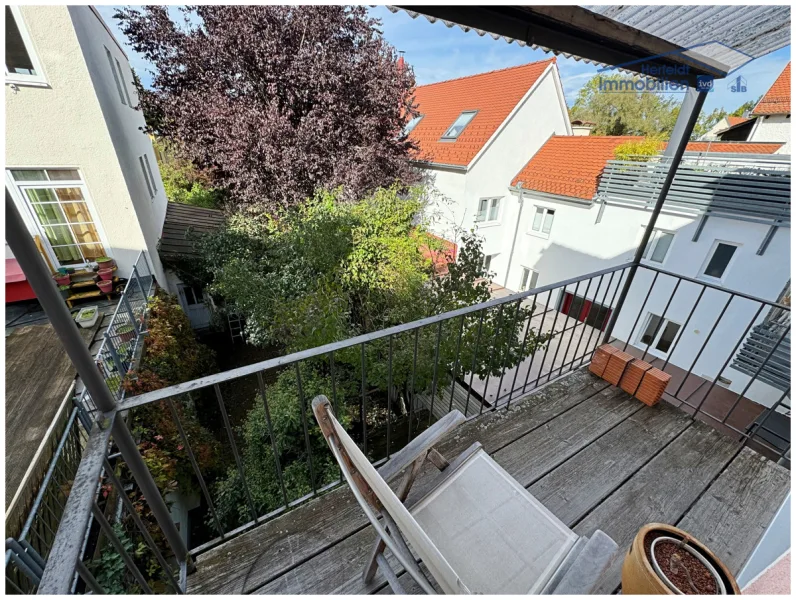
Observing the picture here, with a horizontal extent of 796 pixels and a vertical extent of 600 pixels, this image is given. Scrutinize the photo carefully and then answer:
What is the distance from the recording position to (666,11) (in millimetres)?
1459

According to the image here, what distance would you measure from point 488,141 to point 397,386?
7072 millimetres

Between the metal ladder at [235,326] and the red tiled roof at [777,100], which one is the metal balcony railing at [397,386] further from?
the red tiled roof at [777,100]

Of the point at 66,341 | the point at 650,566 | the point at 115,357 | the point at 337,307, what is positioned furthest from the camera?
the point at 337,307

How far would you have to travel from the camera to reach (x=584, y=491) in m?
1.98

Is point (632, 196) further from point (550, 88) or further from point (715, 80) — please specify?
point (715, 80)

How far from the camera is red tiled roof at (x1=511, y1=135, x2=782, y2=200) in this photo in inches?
337

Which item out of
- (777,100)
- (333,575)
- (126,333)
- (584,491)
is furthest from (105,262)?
(777,100)

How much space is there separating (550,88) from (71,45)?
10425mm

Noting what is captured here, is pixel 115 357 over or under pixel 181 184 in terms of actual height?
Answer: under

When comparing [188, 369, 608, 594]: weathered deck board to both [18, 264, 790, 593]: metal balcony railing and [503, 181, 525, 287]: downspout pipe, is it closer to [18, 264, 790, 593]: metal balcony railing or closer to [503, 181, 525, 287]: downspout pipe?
[18, 264, 790, 593]: metal balcony railing

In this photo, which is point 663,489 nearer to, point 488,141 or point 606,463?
point 606,463

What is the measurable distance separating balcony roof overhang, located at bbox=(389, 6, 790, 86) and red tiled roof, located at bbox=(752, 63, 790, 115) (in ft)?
35.9

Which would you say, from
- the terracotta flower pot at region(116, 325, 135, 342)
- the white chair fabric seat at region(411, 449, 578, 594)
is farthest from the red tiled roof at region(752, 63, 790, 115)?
the terracotta flower pot at region(116, 325, 135, 342)

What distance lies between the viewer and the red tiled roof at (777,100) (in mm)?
8797
